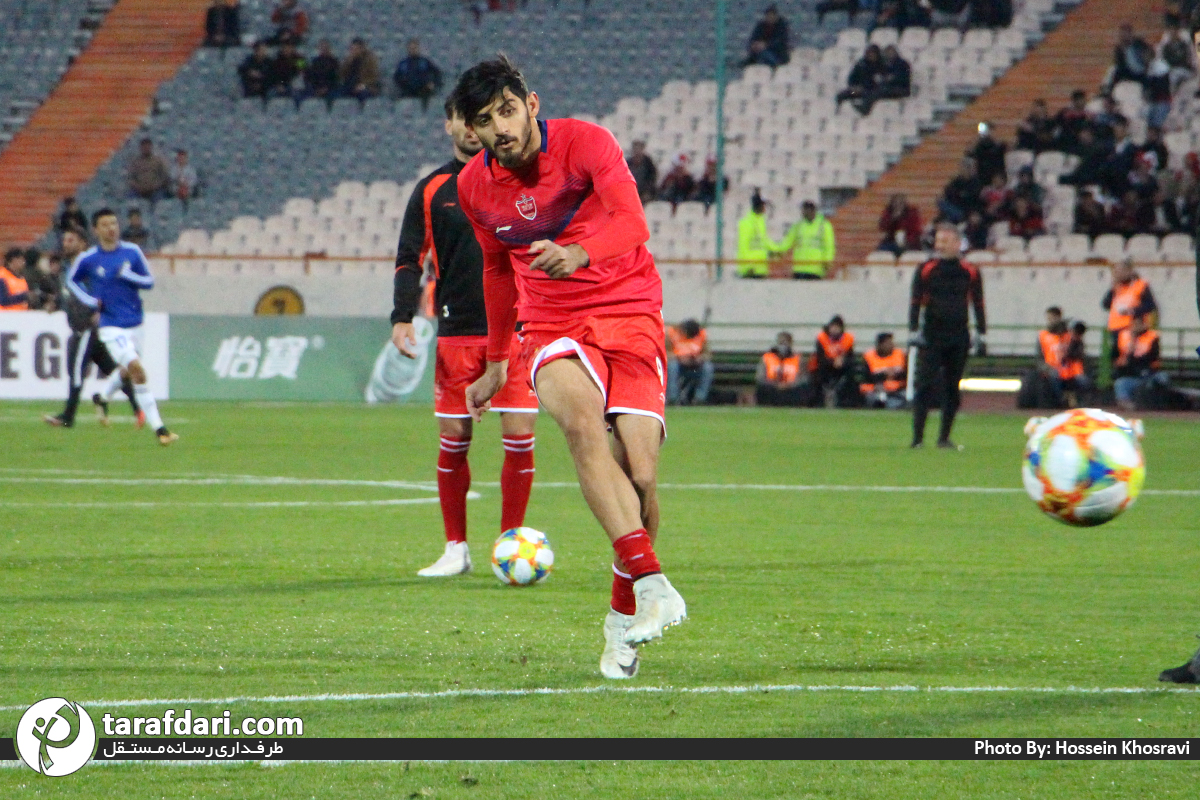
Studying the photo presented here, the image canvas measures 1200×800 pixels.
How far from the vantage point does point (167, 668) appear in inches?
209

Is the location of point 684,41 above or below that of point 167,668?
above

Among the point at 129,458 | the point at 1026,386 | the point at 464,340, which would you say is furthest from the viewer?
the point at 1026,386

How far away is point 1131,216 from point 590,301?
21.2 meters

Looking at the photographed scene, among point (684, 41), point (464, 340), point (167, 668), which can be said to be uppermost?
point (684, 41)

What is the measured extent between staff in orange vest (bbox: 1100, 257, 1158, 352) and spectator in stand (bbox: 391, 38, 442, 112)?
1321 cm

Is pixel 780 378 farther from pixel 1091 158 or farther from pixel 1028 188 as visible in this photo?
pixel 1091 158

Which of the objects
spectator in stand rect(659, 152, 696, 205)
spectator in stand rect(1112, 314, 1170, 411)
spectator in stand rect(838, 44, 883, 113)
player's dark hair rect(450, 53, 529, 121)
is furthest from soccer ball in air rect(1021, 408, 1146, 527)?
spectator in stand rect(838, 44, 883, 113)

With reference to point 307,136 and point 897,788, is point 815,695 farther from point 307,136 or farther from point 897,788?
point 307,136

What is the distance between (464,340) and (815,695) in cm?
360

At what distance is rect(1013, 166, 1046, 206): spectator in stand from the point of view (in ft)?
84.5

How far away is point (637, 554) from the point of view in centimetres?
542

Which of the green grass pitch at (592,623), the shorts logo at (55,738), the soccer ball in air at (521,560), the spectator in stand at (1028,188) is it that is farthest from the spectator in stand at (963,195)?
the shorts logo at (55,738)

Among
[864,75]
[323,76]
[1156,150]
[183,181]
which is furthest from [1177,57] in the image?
[183,181]

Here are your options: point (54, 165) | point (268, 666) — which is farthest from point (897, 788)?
point (54, 165)
